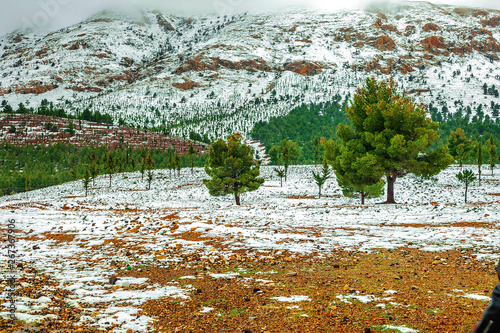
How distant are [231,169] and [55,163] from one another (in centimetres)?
13731

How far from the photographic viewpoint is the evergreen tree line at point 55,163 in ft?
336

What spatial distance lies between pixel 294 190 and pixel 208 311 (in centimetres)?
4121

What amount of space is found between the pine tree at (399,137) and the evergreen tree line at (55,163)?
3211 inches

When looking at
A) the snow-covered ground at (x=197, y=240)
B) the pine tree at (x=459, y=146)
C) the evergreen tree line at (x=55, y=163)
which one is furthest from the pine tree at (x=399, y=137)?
the evergreen tree line at (x=55, y=163)

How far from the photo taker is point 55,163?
138125 millimetres

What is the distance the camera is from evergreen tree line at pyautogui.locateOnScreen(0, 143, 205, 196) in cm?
10238

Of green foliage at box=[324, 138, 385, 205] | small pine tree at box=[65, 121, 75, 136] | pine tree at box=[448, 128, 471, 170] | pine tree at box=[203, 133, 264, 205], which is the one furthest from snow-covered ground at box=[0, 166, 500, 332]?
small pine tree at box=[65, 121, 75, 136]

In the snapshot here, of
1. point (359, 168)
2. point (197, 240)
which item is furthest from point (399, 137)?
point (197, 240)

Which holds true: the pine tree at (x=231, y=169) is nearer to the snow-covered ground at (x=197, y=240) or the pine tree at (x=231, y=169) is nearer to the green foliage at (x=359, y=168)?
the green foliage at (x=359, y=168)

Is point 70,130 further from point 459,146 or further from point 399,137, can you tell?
point 399,137

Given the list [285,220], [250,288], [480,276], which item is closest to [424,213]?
[285,220]

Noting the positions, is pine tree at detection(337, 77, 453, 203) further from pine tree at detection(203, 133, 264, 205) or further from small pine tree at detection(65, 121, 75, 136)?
small pine tree at detection(65, 121, 75, 136)

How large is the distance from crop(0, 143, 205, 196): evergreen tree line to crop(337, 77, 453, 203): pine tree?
268ft

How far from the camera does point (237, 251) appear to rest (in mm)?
9766
